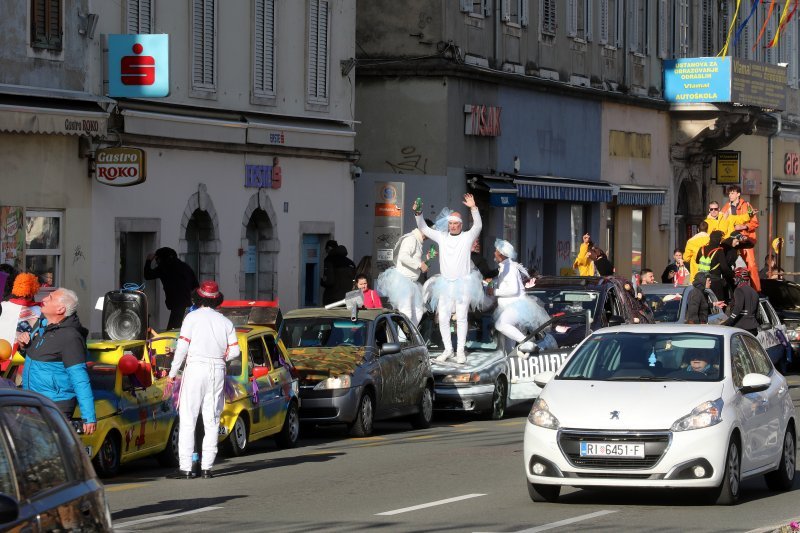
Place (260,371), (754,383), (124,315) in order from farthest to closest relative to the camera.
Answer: (124,315), (260,371), (754,383)

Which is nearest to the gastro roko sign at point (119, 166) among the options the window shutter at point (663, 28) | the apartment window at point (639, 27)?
the apartment window at point (639, 27)

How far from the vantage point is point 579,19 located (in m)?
47.5

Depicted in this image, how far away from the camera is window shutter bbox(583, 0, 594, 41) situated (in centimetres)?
4800

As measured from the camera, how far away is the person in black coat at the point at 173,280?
2811 cm

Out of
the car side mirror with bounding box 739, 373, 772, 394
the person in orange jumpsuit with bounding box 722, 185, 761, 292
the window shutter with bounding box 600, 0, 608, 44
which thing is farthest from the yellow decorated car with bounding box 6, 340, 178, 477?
the window shutter with bounding box 600, 0, 608, 44

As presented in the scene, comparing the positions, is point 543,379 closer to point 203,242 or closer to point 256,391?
point 256,391

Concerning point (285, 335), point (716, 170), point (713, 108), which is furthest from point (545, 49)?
point (285, 335)

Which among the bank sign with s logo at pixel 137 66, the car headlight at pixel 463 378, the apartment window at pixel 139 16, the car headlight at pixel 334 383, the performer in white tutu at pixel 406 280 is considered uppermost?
the apartment window at pixel 139 16

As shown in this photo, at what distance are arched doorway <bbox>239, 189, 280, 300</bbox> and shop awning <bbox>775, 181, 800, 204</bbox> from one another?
31.6m

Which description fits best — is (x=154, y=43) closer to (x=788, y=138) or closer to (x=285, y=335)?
(x=285, y=335)

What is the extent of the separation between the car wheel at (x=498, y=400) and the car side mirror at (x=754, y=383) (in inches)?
377

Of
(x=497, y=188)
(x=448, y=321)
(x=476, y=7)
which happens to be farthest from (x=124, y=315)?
(x=476, y=7)

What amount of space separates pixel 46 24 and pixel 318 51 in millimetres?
9676

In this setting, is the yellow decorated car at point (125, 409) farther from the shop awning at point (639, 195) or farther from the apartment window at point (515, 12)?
the shop awning at point (639, 195)
